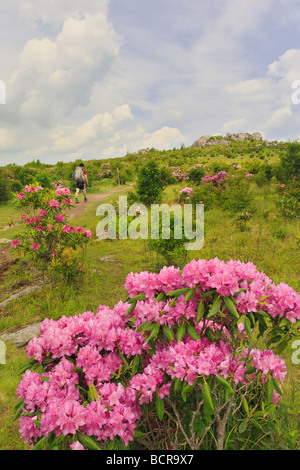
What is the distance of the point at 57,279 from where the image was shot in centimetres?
534

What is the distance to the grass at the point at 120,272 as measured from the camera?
280cm

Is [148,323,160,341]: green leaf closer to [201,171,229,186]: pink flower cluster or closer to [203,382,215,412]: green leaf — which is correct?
[203,382,215,412]: green leaf

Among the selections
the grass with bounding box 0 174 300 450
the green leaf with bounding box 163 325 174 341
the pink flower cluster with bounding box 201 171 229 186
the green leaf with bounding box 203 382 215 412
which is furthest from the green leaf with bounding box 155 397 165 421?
the pink flower cluster with bounding box 201 171 229 186

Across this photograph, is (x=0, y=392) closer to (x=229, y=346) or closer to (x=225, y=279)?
(x=229, y=346)

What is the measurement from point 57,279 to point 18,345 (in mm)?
1665

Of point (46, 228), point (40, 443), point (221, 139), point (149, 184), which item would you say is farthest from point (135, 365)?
point (221, 139)

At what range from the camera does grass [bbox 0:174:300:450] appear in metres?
2.80

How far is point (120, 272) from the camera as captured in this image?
6281mm

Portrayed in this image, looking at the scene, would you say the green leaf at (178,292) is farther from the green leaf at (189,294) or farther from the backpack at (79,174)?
the backpack at (79,174)

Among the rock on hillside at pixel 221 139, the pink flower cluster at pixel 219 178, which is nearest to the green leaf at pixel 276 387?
the pink flower cluster at pixel 219 178

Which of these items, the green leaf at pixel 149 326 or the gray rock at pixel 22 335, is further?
the gray rock at pixel 22 335

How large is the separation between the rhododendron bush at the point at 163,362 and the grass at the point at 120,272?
0.62 metres

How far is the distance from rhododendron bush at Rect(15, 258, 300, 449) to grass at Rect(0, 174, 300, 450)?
2.02 feet
